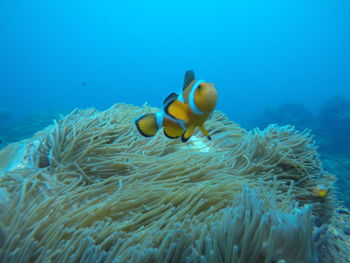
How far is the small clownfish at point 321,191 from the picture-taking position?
7.64 feet

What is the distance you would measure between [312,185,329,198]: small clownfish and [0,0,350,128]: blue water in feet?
308

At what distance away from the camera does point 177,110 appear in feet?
3.91

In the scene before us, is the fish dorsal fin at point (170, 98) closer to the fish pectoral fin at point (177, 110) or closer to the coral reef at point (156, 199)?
the fish pectoral fin at point (177, 110)

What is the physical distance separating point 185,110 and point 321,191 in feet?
6.43

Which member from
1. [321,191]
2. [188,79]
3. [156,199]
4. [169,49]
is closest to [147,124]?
[188,79]

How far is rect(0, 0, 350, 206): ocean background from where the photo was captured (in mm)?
98062

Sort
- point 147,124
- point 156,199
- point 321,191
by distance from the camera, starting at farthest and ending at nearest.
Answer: point 321,191 < point 156,199 < point 147,124

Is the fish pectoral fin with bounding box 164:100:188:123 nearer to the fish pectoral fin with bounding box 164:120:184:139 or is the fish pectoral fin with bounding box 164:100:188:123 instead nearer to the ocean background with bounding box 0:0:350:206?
the fish pectoral fin with bounding box 164:120:184:139

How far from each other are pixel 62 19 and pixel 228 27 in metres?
78.3

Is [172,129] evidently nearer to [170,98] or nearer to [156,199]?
[170,98]

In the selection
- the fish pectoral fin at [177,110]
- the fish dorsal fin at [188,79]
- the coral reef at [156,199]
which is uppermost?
the fish dorsal fin at [188,79]

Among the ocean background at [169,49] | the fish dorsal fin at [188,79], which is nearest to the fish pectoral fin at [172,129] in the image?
the fish dorsal fin at [188,79]

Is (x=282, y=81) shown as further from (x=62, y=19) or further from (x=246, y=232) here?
(x=246, y=232)

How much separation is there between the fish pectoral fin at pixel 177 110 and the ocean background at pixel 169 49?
90154mm
